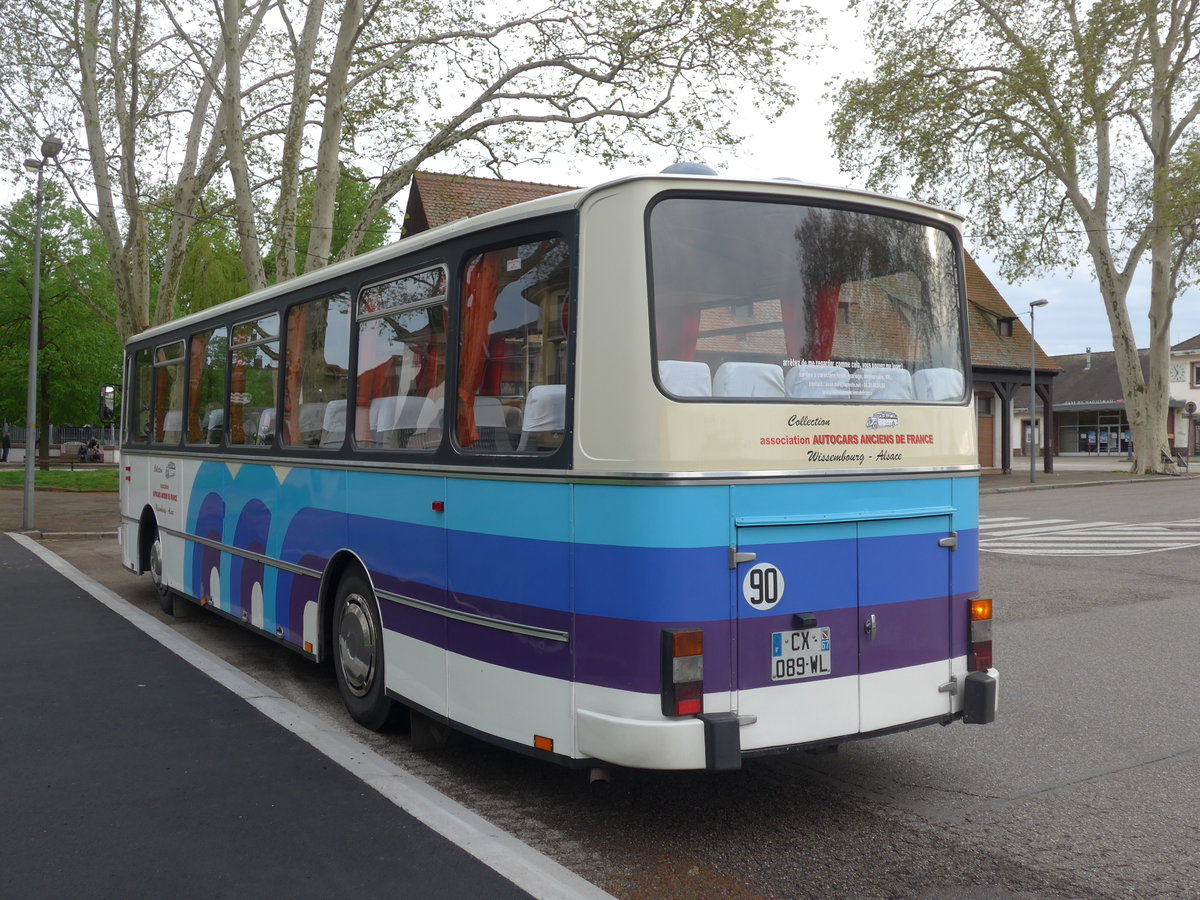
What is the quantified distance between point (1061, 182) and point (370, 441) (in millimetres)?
38665

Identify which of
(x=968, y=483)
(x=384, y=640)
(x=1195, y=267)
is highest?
(x=1195, y=267)

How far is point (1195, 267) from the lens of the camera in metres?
Answer: 39.9

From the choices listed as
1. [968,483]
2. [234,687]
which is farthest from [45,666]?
[968,483]

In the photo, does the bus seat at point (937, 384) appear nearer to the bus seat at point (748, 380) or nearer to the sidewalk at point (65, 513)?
the bus seat at point (748, 380)

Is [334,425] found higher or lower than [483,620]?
higher

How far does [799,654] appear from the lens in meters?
4.59

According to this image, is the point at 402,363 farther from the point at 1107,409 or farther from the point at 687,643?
the point at 1107,409

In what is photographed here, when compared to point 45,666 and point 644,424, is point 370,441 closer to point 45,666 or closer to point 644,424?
point 644,424

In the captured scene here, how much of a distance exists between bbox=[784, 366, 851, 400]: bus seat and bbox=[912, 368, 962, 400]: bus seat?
0.47m

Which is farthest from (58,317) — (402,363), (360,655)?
(402,363)

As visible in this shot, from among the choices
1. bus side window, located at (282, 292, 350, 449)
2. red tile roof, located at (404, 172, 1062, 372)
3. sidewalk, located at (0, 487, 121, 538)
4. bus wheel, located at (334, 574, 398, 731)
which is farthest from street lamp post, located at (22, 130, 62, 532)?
bus wheel, located at (334, 574, 398, 731)

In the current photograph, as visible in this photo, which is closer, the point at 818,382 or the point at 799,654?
the point at 799,654

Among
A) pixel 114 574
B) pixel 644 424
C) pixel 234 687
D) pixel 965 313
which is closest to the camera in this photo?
pixel 644 424

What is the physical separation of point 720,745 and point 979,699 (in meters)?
1.42
